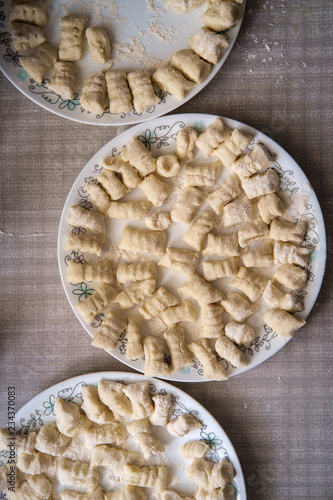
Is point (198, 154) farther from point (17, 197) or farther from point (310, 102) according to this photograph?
point (17, 197)

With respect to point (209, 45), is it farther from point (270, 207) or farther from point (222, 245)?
point (222, 245)

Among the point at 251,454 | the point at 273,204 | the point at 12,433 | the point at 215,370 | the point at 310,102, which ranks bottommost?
the point at 251,454

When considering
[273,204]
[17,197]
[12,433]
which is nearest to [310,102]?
[273,204]

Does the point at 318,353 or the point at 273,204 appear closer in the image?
the point at 273,204

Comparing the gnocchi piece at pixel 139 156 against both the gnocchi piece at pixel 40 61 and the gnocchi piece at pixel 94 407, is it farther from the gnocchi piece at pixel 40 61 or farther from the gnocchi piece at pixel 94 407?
the gnocchi piece at pixel 94 407

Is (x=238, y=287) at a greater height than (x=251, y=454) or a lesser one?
greater

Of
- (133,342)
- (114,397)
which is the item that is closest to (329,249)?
(133,342)
